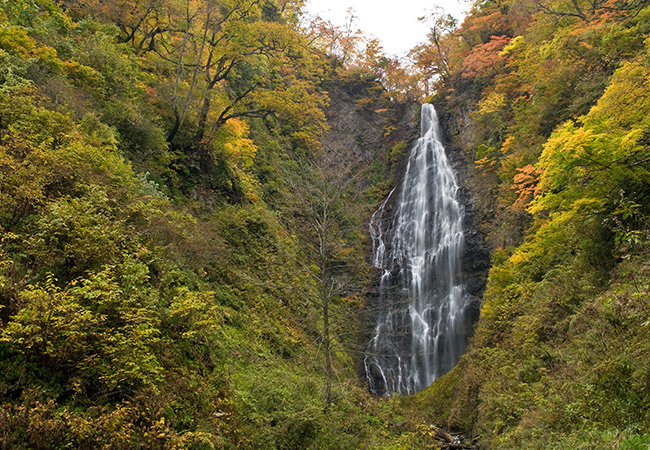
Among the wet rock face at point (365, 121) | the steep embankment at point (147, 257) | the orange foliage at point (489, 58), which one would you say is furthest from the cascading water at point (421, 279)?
the steep embankment at point (147, 257)

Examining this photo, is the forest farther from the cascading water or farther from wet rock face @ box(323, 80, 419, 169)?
wet rock face @ box(323, 80, 419, 169)

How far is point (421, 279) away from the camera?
67.4 feet

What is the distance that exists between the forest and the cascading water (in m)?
4.41

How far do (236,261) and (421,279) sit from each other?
1288cm

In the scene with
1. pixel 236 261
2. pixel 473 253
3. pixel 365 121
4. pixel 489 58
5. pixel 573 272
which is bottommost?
pixel 573 272

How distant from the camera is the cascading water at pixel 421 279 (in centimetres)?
1811

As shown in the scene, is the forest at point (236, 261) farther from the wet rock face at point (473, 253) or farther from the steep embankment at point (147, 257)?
the wet rock face at point (473, 253)

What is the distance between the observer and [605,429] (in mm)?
4160

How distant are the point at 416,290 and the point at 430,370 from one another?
452 cm

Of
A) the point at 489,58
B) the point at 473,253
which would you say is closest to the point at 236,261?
the point at 473,253

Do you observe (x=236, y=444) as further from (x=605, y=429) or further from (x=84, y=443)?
(x=605, y=429)

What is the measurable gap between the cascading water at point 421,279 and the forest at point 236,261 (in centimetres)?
441

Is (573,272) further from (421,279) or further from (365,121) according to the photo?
(365,121)

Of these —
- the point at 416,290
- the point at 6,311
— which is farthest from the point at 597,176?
the point at 416,290
